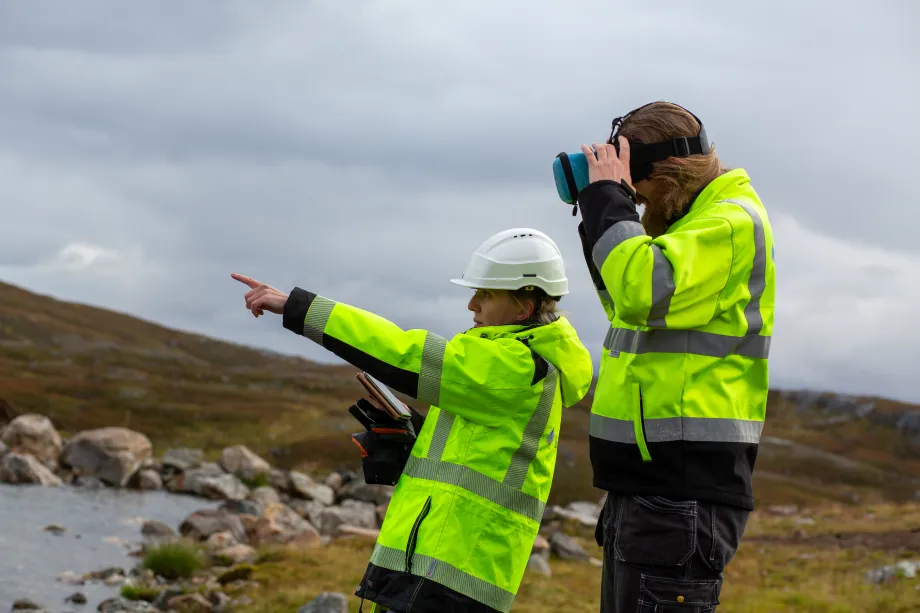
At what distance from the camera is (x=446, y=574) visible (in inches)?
151

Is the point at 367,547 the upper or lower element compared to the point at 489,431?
lower

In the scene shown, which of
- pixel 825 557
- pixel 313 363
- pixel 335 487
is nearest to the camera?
pixel 825 557

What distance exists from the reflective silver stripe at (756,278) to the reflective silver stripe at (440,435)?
1.28 m

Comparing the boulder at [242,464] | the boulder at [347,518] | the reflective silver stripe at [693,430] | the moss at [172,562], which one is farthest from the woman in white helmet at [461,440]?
the boulder at [242,464]

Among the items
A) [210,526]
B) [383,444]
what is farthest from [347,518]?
[383,444]

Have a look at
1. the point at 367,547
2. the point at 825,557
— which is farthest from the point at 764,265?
the point at 825,557

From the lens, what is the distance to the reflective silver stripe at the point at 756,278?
11.3 feet

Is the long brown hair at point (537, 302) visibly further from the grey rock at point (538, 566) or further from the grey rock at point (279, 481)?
the grey rock at point (279, 481)

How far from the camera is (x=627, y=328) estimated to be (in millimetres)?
3652

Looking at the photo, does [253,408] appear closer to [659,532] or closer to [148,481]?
[148,481]

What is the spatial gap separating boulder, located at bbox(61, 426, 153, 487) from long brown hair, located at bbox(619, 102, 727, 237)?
27782 millimetres

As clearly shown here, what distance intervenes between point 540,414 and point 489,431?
0.75 feet

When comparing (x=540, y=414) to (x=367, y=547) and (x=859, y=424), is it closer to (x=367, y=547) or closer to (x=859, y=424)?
(x=367, y=547)

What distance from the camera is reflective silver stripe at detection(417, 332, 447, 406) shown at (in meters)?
3.78
